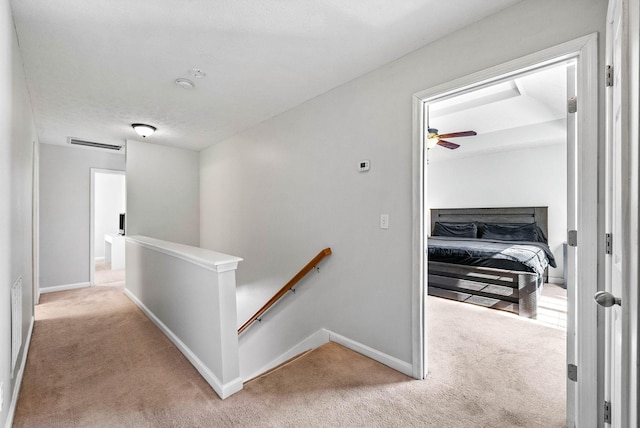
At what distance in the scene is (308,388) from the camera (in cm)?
193

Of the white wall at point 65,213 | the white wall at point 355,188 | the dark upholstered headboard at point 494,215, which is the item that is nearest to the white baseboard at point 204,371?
the white wall at point 355,188

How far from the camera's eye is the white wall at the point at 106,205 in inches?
302

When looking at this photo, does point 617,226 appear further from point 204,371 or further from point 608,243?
point 204,371

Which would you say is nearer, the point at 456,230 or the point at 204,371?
the point at 204,371

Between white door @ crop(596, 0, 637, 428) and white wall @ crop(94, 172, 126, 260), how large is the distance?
29.7 feet

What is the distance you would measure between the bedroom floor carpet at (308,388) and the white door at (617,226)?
0.72 m

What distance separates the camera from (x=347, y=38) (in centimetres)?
190

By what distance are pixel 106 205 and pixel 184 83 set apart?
7.04m

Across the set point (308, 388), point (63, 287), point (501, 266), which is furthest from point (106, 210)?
point (501, 266)

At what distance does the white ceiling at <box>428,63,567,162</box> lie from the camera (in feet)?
10.5

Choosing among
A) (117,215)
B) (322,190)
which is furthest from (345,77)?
(117,215)

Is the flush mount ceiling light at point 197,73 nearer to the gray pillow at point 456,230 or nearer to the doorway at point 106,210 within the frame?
the gray pillow at point 456,230

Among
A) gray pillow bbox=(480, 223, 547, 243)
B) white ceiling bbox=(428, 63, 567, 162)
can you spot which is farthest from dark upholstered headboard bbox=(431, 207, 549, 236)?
white ceiling bbox=(428, 63, 567, 162)

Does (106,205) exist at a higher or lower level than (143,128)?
lower
